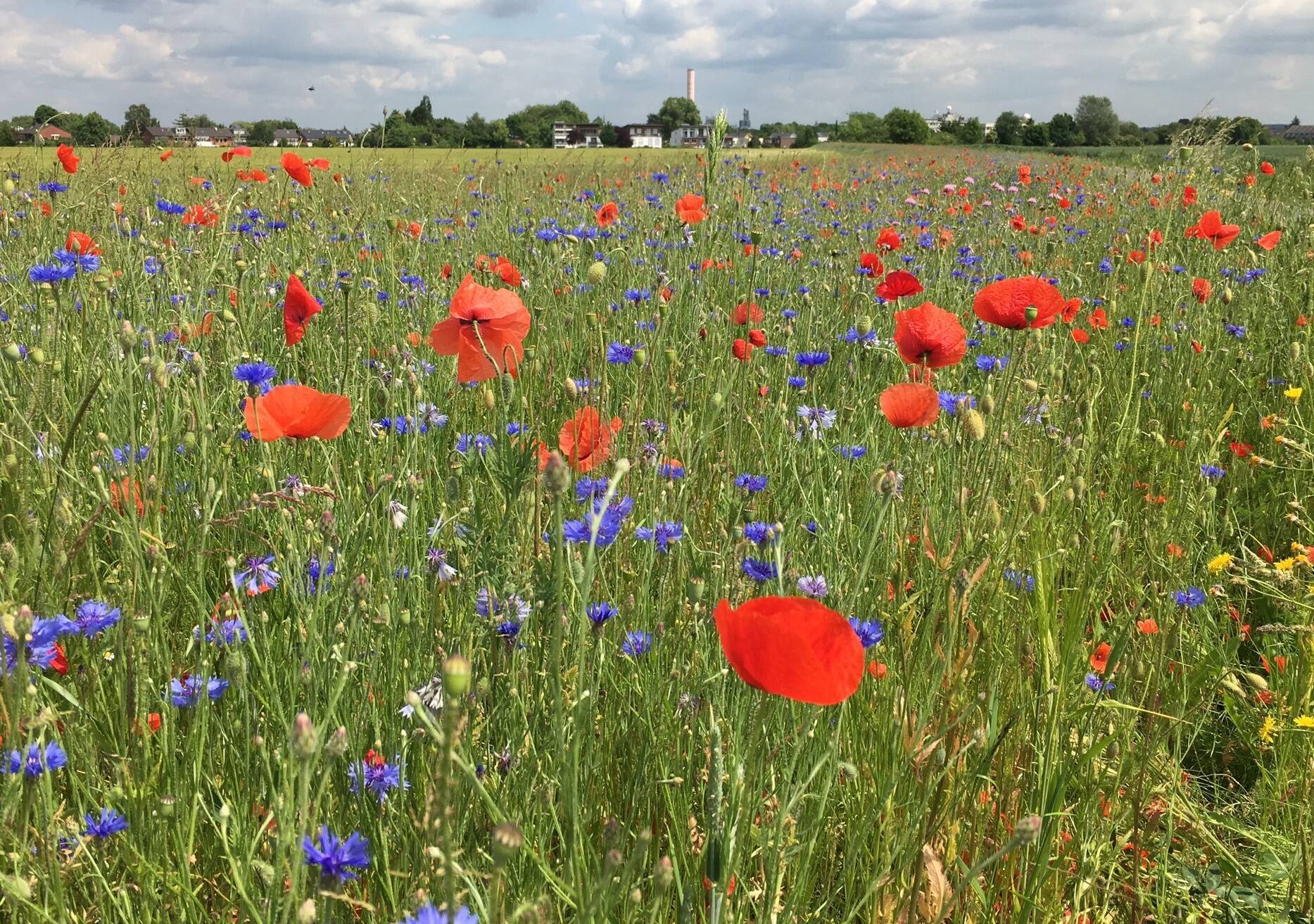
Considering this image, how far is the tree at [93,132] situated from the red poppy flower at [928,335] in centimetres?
388

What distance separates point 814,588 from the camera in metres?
1.42

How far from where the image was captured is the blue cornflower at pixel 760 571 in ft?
4.54

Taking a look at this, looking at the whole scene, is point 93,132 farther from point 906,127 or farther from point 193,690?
point 906,127

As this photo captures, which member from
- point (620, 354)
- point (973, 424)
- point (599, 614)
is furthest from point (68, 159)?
point (973, 424)

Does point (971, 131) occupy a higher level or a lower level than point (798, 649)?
higher

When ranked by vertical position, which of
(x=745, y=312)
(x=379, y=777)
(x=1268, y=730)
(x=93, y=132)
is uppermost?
(x=93, y=132)

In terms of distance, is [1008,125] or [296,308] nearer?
[296,308]

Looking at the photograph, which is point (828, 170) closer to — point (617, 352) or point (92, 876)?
point (617, 352)

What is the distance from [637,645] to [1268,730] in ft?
4.14

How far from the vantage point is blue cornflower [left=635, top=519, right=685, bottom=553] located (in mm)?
1446

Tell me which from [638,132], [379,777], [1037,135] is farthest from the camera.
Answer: [638,132]

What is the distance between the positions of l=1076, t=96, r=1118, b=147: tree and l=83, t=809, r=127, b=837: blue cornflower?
31.7 m

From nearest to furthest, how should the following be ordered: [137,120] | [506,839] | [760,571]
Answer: [506,839]
[760,571]
[137,120]

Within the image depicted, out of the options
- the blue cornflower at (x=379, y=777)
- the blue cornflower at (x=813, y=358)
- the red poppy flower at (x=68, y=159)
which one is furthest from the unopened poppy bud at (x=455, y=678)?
the red poppy flower at (x=68, y=159)
